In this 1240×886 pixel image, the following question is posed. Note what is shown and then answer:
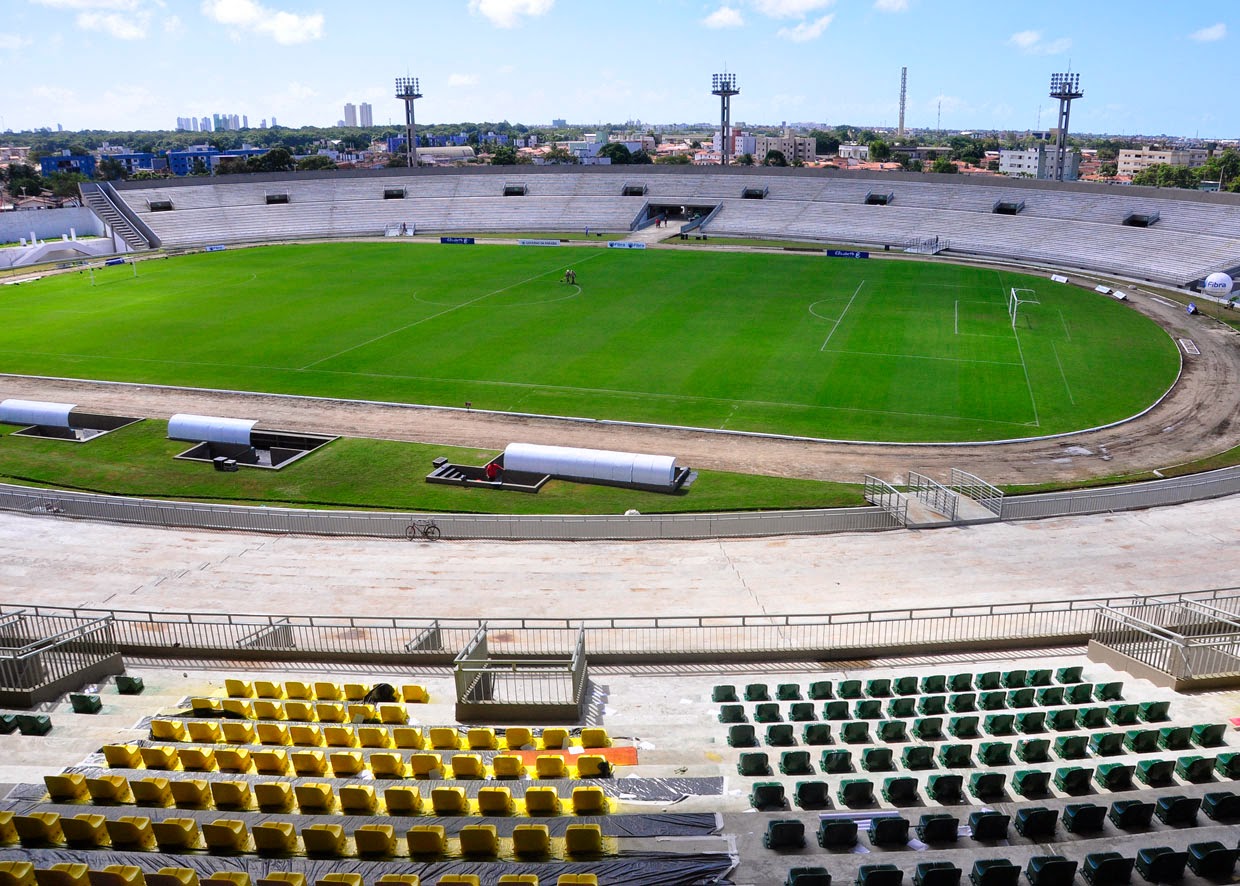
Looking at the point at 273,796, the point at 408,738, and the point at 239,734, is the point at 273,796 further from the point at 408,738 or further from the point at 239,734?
the point at 239,734

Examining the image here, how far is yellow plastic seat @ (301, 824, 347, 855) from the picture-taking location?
13.6 metres

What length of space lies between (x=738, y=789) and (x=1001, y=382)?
39.3 m

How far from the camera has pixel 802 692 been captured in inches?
803

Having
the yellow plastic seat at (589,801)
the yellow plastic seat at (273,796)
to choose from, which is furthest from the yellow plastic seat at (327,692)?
the yellow plastic seat at (589,801)

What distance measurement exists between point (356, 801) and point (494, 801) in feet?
7.22

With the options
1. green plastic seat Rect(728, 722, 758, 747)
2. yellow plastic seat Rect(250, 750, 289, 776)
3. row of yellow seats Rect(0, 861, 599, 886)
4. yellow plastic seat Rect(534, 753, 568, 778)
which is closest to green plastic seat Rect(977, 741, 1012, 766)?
green plastic seat Rect(728, 722, 758, 747)

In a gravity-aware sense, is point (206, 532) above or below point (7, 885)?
below

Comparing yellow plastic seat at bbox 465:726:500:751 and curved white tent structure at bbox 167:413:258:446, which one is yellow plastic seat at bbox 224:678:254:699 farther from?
curved white tent structure at bbox 167:413:258:446

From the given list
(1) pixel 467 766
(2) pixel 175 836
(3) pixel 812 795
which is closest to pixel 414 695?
(1) pixel 467 766

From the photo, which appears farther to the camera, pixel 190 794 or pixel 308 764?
pixel 308 764

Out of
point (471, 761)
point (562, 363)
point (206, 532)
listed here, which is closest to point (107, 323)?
point (562, 363)

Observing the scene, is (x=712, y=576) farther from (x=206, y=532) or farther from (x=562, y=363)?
(x=562, y=363)

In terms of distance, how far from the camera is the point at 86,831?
13.8 metres

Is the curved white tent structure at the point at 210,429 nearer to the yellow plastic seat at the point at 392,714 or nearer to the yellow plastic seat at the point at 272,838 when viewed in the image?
the yellow plastic seat at the point at 392,714
